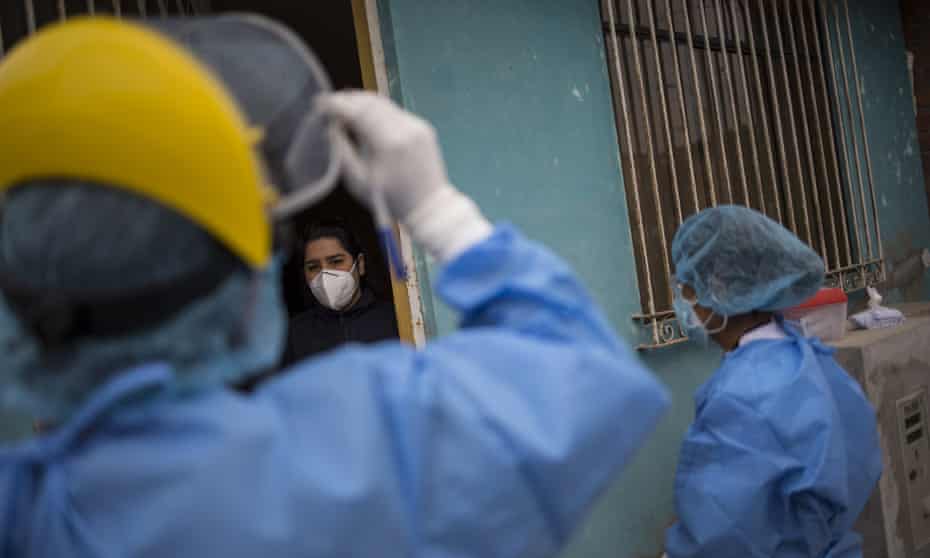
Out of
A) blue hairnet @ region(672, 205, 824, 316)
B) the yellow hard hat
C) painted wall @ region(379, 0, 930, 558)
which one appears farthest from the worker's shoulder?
the yellow hard hat

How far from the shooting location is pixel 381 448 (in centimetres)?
79

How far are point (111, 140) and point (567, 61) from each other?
7.28 feet

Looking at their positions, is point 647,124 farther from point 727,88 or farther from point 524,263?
point 524,263

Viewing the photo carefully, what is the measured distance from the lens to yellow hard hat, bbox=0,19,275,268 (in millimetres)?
720

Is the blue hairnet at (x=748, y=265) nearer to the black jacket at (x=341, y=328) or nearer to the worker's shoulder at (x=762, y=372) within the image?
the worker's shoulder at (x=762, y=372)

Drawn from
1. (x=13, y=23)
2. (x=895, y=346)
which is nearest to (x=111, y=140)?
(x=13, y=23)

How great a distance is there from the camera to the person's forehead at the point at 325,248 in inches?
115

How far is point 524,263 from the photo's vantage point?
924mm

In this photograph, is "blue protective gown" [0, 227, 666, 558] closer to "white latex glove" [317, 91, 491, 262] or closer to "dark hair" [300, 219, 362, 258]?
"white latex glove" [317, 91, 491, 262]

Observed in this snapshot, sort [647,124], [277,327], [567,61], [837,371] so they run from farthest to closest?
[647,124] → [567,61] → [837,371] → [277,327]

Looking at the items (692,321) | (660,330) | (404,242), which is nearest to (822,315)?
(660,330)

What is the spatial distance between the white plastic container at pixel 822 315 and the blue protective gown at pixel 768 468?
93cm

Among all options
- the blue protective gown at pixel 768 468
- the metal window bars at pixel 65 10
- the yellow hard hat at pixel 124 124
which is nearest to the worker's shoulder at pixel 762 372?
the blue protective gown at pixel 768 468

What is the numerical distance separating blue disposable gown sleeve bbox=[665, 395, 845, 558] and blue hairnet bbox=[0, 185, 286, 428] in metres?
1.29
